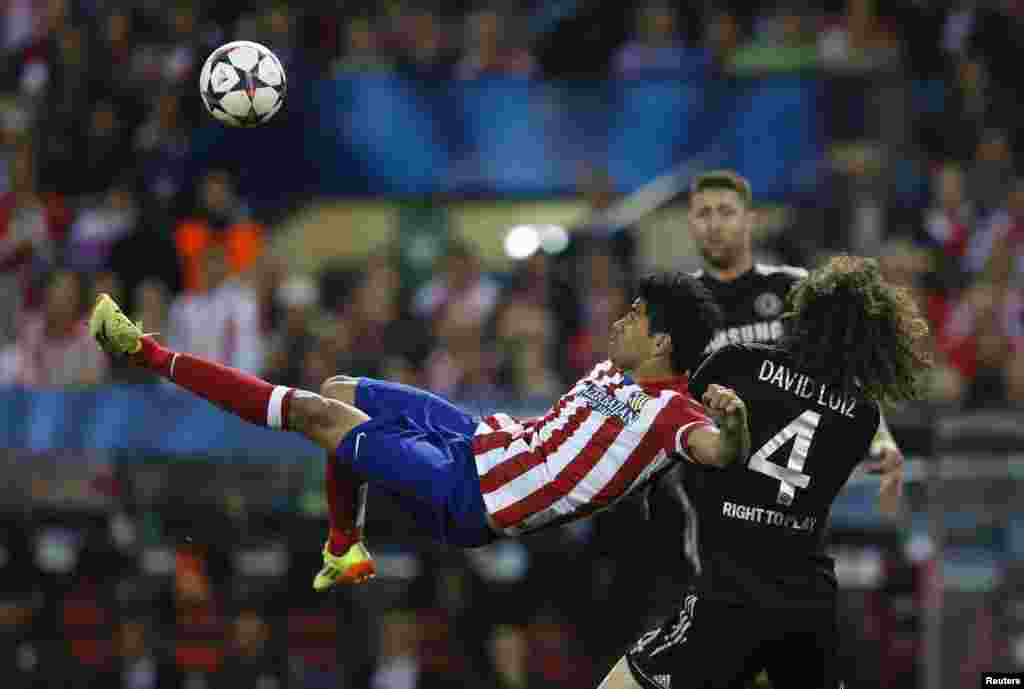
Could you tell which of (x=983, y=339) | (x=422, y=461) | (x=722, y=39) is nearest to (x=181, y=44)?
(x=722, y=39)

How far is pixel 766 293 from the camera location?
8.82m

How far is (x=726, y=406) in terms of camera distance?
6.72 m

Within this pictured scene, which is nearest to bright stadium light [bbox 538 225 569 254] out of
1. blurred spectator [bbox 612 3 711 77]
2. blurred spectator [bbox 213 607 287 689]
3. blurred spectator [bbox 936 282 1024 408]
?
blurred spectator [bbox 612 3 711 77]

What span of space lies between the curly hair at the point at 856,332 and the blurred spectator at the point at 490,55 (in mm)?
7226

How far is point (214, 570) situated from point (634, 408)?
516 centimetres

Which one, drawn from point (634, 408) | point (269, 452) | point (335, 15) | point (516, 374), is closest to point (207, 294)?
point (269, 452)

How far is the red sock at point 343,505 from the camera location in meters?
8.06

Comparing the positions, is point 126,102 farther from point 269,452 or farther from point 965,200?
point 965,200

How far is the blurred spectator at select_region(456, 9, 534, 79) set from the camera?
14.2 m

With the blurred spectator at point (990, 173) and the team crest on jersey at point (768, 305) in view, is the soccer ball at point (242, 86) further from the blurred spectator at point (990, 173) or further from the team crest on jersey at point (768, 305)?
the blurred spectator at point (990, 173)

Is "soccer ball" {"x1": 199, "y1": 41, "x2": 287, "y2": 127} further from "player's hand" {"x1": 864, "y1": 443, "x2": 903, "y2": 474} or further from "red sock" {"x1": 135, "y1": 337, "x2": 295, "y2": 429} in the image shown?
"player's hand" {"x1": 864, "y1": 443, "x2": 903, "y2": 474}

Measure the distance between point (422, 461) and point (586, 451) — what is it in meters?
0.70

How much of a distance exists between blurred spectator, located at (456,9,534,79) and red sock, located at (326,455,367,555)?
6499 millimetres

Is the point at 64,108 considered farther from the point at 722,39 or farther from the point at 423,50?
the point at 722,39
